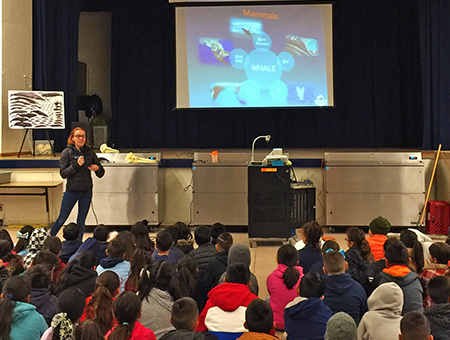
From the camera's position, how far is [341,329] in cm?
238

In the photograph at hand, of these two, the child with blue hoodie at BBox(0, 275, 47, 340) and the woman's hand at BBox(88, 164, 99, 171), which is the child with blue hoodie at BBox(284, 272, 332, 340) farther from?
the woman's hand at BBox(88, 164, 99, 171)

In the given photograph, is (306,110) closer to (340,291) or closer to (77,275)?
(340,291)

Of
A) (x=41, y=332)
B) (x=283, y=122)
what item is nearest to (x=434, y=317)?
(x=41, y=332)

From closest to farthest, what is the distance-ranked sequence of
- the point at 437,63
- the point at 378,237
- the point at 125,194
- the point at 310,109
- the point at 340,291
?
1. the point at 340,291
2. the point at 378,237
3. the point at 125,194
4. the point at 437,63
5. the point at 310,109

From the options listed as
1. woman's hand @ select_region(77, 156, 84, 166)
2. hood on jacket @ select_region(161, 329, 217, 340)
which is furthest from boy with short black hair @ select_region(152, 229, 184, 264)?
woman's hand @ select_region(77, 156, 84, 166)

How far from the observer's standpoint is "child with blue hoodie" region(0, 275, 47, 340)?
2.51 meters

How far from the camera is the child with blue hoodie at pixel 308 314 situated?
2.80m

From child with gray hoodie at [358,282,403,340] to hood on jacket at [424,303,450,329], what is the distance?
0.48ft

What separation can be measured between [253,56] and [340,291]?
5720 millimetres

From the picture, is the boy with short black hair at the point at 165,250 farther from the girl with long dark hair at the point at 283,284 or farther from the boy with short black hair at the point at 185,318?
the boy with short black hair at the point at 185,318

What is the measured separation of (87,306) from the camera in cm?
279

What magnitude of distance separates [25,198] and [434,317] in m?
5.95

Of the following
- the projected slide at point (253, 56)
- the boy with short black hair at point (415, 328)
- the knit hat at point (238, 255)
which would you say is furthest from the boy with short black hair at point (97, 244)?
the projected slide at point (253, 56)

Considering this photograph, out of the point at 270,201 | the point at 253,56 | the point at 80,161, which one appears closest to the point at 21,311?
the point at 80,161
